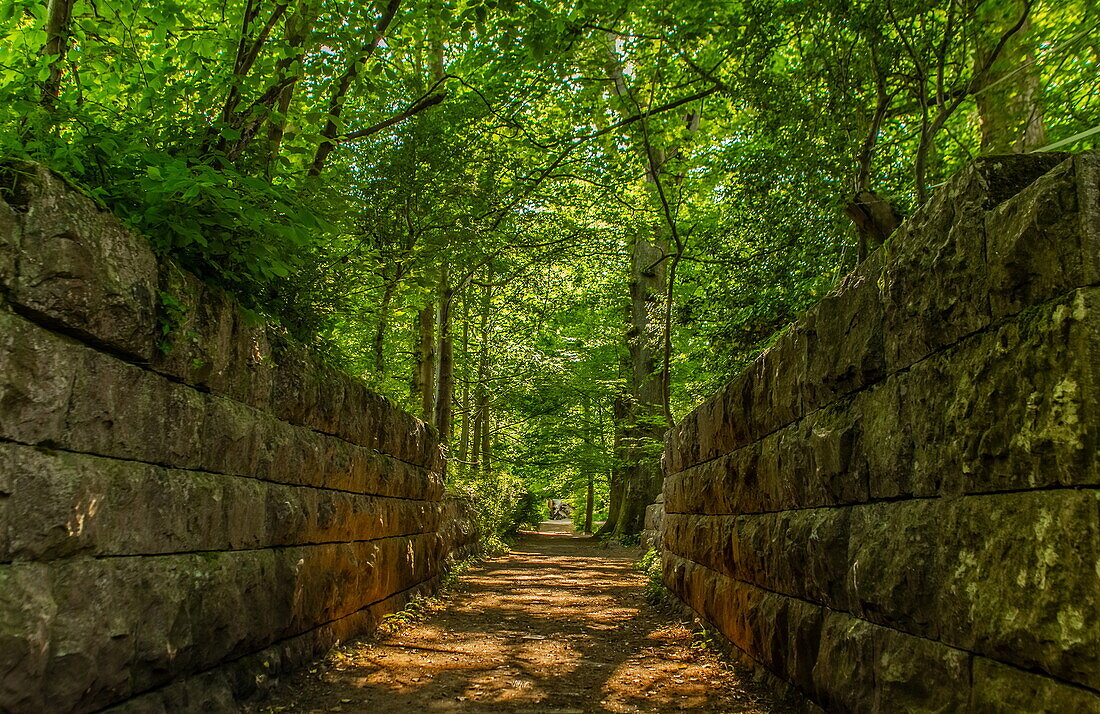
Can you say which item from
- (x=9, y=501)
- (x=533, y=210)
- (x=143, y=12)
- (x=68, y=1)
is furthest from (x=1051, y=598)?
(x=533, y=210)

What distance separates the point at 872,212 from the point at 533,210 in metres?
9.24

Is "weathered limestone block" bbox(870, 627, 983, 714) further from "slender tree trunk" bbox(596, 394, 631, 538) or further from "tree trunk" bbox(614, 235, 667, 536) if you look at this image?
"slender tree trunk" bbox(596, 394, 631, 538)

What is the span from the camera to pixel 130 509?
2.92 metres

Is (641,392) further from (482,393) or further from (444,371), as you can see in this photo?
(444,371)

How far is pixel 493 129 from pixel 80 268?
7.29 metres

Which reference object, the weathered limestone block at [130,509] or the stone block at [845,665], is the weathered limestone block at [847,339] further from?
the weathered limestone block at [130,509]

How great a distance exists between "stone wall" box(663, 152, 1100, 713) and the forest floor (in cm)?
89

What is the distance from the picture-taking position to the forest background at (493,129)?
12.0 feet

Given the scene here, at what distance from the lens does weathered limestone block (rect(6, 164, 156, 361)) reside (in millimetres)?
2381

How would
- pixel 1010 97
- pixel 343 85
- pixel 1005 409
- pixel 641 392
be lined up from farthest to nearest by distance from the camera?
pixel 641 392, pixel 343 85, pixel 1010 97, pixel 1005 409

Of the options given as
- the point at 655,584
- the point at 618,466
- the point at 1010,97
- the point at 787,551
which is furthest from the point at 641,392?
the point at 787,551

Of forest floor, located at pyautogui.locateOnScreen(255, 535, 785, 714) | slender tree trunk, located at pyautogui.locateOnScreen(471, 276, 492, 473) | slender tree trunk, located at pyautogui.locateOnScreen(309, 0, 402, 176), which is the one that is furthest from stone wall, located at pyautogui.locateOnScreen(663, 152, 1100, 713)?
slender tree trunk, located at pyautogui.locateOnScreen(471, 276, 492, 473)

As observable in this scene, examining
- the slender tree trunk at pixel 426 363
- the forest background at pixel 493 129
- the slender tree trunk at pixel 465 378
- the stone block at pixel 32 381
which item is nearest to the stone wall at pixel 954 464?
the forest background at pixel 493 129

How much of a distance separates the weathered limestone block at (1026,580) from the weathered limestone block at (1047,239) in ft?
1.81
